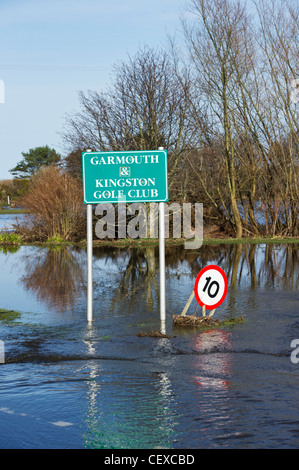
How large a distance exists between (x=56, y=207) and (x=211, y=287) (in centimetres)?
1849

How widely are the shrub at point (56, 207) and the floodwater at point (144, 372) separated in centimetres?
1303

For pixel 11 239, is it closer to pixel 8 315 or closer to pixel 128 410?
pixel 8 315

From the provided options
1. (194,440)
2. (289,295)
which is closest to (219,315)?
(289,295)

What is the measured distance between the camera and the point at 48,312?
12.2m

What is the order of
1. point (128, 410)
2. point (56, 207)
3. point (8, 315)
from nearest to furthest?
point (128, 410) < point (8, 315) < point (56, 207)

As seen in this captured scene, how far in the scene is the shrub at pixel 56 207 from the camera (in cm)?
2844

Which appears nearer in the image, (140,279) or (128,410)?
(128,410)

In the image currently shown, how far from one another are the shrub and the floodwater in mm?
13033

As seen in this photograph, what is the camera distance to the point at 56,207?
2852 cm

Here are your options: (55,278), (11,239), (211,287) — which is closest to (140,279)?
(55,278)

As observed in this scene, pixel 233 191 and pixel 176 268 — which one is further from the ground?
pixel 233 191

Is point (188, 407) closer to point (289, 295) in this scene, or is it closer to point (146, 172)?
point (146, 172)
